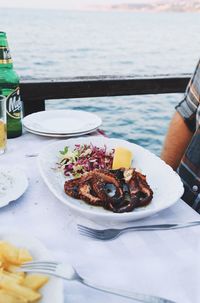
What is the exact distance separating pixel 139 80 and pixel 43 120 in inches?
26.0

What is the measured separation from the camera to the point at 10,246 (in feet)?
2.15

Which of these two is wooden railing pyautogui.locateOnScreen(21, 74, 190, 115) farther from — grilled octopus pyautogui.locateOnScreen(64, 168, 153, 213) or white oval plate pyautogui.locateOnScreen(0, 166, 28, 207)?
grilled octopus pyautogui.locateOnScreen(64, 168, 153, 213)

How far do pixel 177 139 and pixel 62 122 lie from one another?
0.52 m

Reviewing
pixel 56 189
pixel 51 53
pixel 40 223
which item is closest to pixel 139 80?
pixel 56 189

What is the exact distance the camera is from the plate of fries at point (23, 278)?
55cm

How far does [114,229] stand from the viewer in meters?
0.85

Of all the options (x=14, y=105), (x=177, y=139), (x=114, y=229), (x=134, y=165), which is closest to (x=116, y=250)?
(x=114, y=229)

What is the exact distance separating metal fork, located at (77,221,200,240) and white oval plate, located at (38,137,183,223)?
24mm

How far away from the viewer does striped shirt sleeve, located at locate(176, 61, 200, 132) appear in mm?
1621

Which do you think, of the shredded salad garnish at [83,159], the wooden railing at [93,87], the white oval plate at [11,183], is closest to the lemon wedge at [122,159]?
the shredded salad garnish at [83,159]

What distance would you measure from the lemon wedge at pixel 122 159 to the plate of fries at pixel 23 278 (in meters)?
0.48

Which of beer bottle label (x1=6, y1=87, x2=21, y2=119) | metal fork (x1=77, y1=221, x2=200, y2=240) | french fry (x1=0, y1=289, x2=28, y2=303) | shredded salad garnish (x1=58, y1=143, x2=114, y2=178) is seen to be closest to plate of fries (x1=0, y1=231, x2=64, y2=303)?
french fry (x1=0, y1=289, x2=28, y2=303)

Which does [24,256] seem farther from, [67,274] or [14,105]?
[14,105]

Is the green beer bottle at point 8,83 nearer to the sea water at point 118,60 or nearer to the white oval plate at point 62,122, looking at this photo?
the white oval plate at point 62,122
